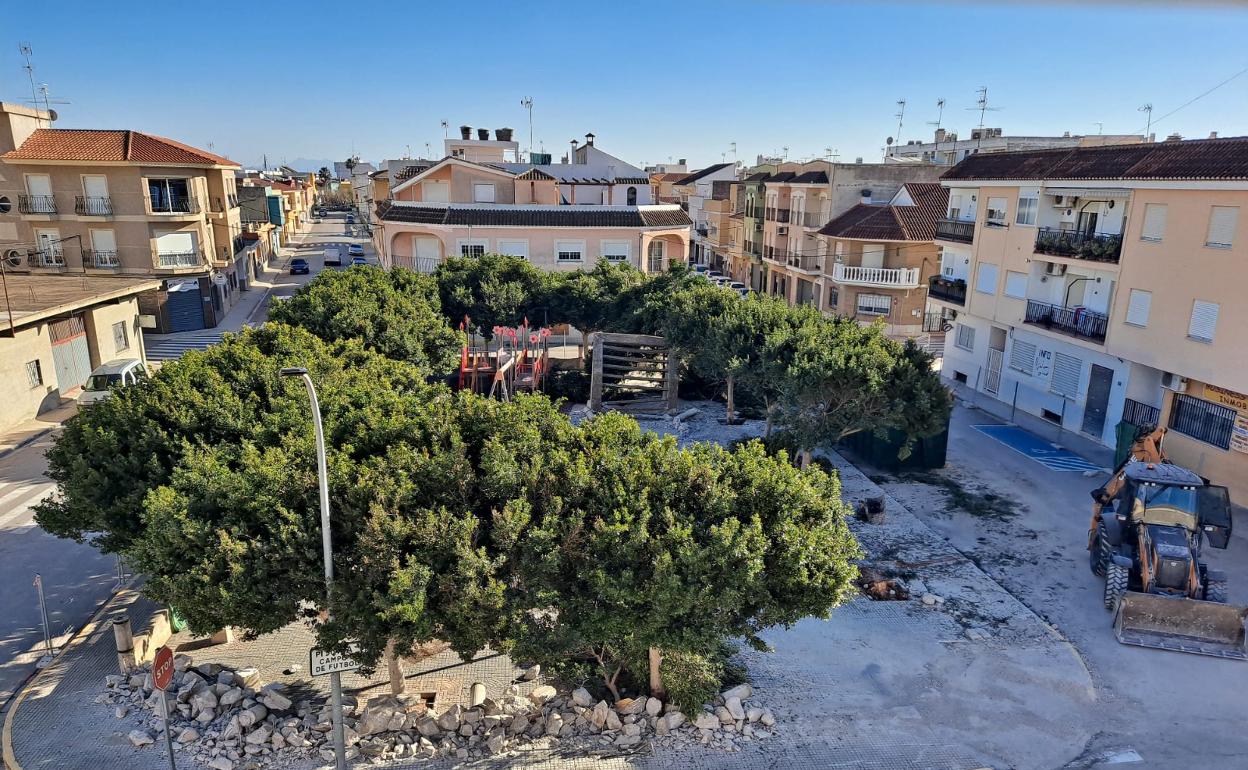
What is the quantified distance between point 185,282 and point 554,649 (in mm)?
39123

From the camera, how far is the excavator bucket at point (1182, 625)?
14.2m

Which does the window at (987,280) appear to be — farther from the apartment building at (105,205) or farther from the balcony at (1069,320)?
the apartment building at (105,205)

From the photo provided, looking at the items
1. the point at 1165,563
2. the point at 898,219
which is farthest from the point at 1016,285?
the point at 1165,563

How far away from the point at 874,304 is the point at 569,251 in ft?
57.3

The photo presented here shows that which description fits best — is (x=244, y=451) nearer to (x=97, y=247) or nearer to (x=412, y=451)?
(x=412, y=451)

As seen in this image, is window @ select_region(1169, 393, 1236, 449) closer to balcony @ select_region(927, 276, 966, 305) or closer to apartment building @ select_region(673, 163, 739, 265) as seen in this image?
balcony @ select_region(927, 276, 966, 305)

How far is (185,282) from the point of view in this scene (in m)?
41.5

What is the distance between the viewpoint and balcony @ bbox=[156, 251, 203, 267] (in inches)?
1566

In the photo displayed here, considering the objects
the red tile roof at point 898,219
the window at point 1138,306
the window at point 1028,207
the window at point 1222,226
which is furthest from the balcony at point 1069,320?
the red tile roof at point 898,219

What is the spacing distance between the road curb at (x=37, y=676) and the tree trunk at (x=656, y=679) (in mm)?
9292

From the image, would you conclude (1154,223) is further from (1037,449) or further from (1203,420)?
(1037,449)

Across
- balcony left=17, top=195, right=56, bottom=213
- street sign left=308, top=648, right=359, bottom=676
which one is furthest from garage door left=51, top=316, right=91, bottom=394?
street sign left=308, top=648, right=359, bottom=676

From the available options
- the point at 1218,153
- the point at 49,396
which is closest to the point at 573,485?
the point at 1218,153

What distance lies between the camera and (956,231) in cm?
3384
